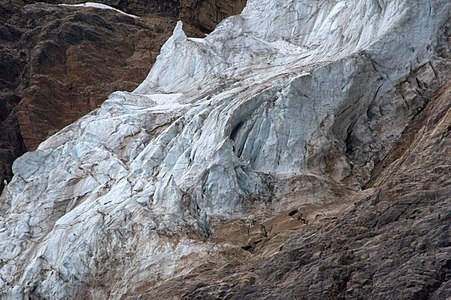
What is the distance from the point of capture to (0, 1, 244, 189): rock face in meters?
32.7

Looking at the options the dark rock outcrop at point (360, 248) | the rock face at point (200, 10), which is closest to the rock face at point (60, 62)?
the rock face at point (200, 10)

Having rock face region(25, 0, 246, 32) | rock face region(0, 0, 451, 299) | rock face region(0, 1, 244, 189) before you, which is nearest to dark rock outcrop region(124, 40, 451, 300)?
rock face region(0, 0, 451, 299)

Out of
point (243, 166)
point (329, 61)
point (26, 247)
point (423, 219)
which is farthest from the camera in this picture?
point (329, 61)

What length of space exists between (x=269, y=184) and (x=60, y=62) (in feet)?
65.2

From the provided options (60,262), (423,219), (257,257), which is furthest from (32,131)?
(423,219)

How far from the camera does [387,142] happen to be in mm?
21172

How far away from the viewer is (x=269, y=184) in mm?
20312

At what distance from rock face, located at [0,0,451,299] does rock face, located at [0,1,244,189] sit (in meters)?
4.49

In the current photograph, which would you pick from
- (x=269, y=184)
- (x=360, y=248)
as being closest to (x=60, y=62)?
(x=269, y=184)

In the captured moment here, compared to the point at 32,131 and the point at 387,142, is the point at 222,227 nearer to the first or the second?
the point at 387,142

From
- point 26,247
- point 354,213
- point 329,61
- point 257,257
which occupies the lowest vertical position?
point 26,247

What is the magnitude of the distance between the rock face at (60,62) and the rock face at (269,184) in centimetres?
449

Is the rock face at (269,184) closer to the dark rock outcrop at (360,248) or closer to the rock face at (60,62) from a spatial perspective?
the dark rock outcrop at (360,248)

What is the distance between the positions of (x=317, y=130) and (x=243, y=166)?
8.77ft
